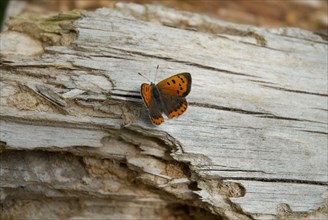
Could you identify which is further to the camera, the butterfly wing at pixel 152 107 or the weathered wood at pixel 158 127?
the weathered wood at pixel 158 127

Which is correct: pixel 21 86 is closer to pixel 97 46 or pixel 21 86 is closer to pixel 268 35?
pixel 97 46

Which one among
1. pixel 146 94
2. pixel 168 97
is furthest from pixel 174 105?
pixel 146 94

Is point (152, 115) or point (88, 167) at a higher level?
point (152, 115)

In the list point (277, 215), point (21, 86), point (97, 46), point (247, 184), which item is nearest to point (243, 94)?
point (247, 184)

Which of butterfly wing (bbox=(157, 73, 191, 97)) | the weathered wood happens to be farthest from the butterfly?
the weathered wood

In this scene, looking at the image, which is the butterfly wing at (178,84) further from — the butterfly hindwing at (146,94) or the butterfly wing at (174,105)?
the butterfly hindwing at (146,94)

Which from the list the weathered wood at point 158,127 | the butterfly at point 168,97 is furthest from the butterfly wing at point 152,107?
the weathered wood at point 158,127
